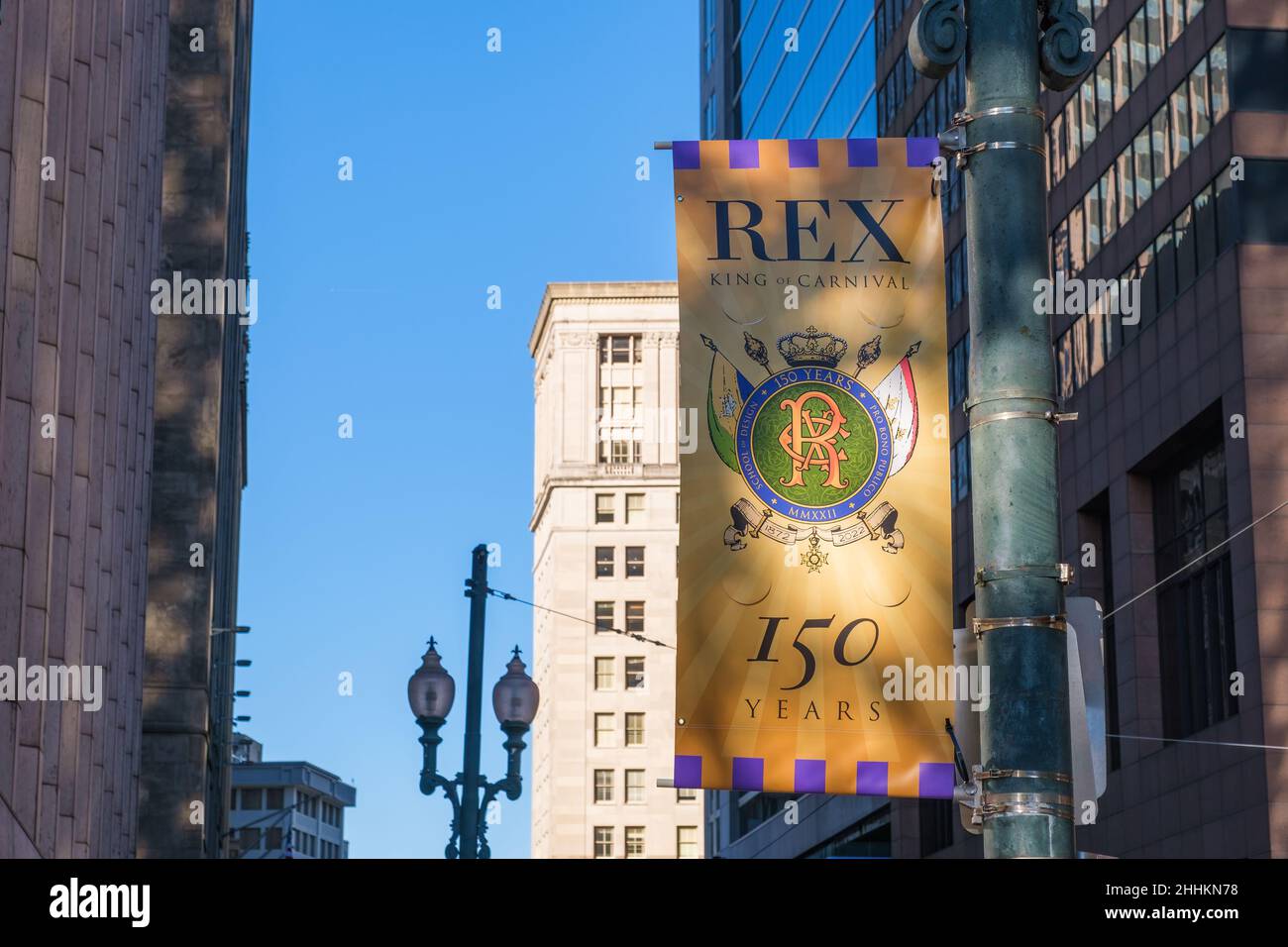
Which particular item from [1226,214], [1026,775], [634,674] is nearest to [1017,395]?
[1026,775]

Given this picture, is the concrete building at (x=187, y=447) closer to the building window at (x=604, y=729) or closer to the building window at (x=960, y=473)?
the building window at (x=960, y=473)

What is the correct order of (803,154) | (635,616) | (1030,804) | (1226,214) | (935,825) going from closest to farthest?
1. (1030,804)
2. (803,154)
3. (1226,214)
4. (935,825)
5. (635,616)

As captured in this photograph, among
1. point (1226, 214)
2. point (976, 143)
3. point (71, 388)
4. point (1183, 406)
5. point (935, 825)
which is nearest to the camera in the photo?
point (976, 143)

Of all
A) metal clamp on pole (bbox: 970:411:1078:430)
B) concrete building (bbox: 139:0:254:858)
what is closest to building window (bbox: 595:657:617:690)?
concrete building (bbox: 139:0:254:858)

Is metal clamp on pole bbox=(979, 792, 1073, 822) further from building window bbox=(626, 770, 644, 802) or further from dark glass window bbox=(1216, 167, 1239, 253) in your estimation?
building window bbox=(626, 770, 644, 802)

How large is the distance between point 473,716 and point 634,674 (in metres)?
116

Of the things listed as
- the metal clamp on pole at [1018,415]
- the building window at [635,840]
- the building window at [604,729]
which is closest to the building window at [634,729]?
the building window at [604,729]

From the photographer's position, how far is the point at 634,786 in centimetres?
13412

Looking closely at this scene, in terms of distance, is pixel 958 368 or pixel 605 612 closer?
pixel 958 368

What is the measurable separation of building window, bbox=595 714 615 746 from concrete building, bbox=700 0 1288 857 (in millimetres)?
84097

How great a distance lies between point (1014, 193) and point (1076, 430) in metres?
41.6

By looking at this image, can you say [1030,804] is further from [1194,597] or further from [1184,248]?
[1194,597]

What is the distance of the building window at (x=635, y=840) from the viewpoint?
130625 millimetres
